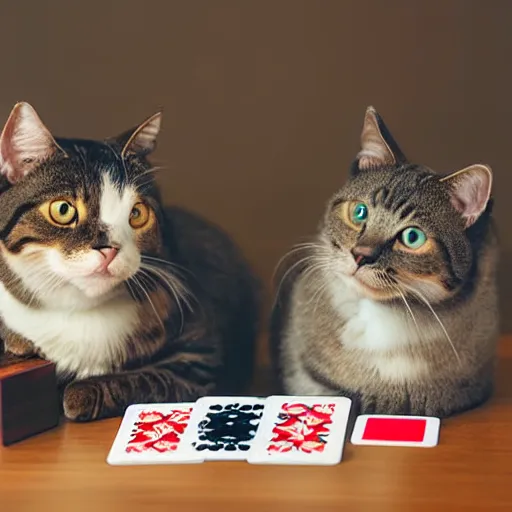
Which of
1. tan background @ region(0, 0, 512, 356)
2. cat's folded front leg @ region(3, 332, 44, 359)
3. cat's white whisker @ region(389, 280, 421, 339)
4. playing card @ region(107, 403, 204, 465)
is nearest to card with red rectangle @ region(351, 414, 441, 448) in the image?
cat's white whisker @ region(389, 280, 421, 339)

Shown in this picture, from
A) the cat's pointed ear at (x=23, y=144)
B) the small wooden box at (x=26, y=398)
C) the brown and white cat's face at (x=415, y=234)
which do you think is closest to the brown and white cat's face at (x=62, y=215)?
the cat's pointed ear at (x=23, y=144)

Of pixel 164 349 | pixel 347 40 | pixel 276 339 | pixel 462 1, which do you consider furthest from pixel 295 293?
pixel 462 1

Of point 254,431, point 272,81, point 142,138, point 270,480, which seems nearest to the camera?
point 270,480

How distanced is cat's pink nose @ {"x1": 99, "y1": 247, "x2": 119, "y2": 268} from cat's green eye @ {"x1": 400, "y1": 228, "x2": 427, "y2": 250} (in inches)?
16.0

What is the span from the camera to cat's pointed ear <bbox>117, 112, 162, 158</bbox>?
1.39 metres

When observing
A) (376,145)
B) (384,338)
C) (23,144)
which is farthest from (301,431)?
(23,144)

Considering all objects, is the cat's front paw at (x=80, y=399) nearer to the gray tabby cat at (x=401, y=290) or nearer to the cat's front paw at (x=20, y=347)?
the cat's front paw at (x=20, y=347)

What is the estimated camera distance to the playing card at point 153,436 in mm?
1256

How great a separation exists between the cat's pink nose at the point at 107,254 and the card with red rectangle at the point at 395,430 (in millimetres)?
416

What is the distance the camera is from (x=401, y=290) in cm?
131

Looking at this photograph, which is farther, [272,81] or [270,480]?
[272,81]

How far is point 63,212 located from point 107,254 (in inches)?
Answer: 3.4

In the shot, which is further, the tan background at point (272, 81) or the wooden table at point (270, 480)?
the tan background at point (272, 81)

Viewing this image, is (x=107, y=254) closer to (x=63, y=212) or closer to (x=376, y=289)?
(x=63, y=212)
